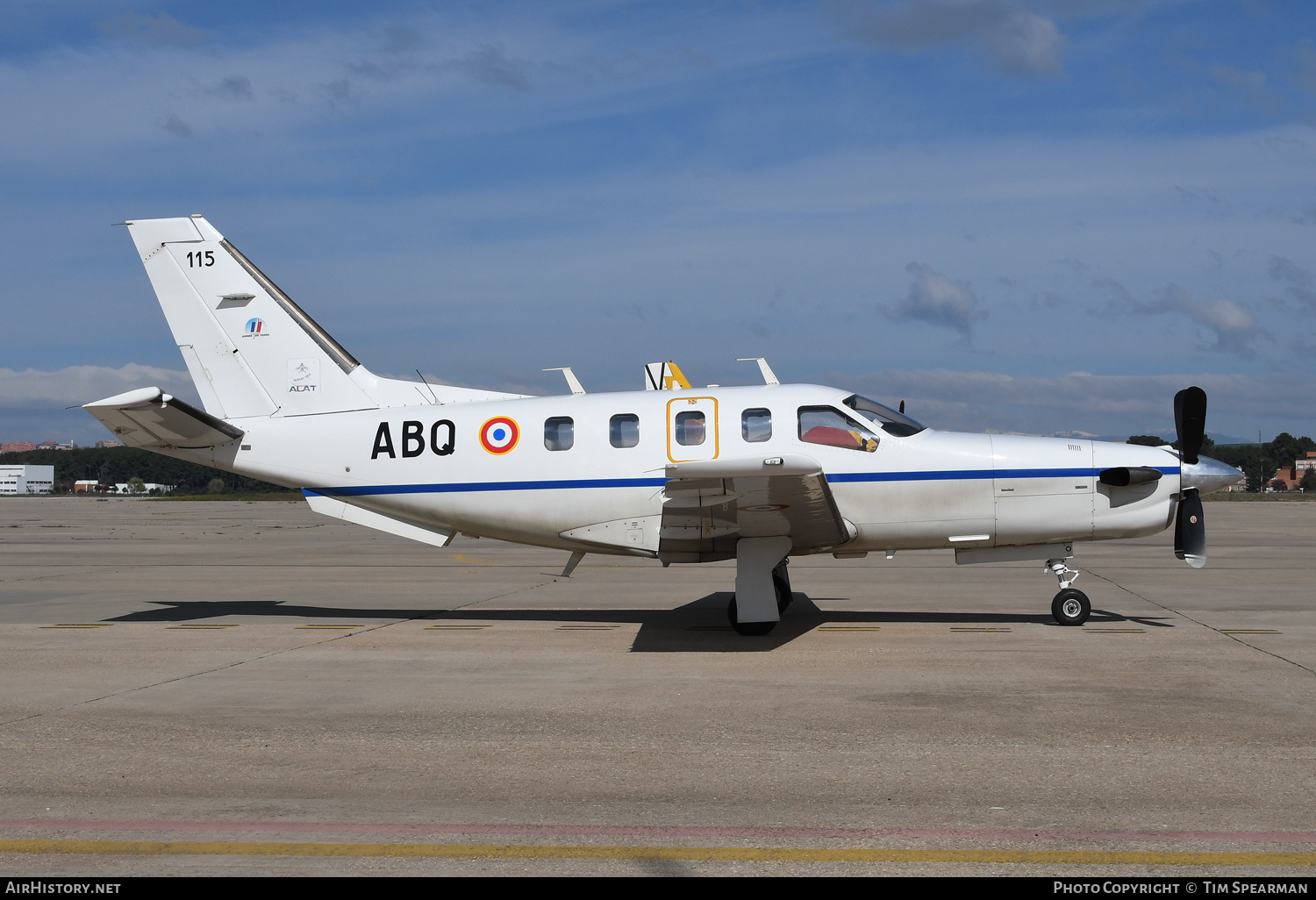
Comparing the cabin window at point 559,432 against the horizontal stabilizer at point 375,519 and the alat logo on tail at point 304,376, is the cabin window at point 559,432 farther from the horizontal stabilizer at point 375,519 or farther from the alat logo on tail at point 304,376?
the alat logo on tail at point 304,376

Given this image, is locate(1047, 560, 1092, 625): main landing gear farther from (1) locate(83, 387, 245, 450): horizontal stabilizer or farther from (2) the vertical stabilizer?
(1) locate(83, 387, 245, 450): horizontal stabilizer

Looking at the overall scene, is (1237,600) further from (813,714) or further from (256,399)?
(256,399)

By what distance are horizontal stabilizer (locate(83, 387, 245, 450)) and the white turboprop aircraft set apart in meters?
0.03

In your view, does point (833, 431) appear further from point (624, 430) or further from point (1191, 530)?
point (1191, 530)

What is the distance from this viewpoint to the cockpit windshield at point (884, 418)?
11.7m

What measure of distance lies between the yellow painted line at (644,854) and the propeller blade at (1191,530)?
7485mm

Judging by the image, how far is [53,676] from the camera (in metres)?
9.16

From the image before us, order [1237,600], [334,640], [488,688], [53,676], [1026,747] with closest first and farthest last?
1. [1026,747]
2. [488,688]
3. [53,676]
4. [334,640]
5. [1237,600]

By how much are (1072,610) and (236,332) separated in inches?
427

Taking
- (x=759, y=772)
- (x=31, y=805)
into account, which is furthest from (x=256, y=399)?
(x=759, y=772)

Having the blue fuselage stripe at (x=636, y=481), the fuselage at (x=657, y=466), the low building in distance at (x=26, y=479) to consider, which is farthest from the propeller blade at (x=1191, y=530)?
the low building in distance at (x=26, y=479)

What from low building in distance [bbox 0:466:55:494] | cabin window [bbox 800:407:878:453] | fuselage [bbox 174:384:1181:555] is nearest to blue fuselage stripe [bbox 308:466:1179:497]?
fuselage [bbox 174:384:1181:555]

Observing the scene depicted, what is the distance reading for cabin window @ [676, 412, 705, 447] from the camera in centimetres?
1169

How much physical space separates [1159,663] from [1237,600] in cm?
588
